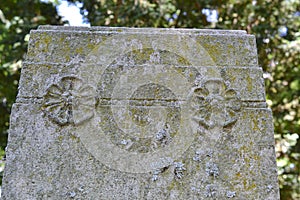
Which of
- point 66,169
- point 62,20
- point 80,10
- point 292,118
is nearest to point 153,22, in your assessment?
point 80,10

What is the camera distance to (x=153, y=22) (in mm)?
5660

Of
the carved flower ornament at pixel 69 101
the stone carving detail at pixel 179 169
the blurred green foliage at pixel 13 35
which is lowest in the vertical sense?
the stone carving detail at pixel 179 169

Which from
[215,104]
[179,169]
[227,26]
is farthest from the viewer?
[227,26]

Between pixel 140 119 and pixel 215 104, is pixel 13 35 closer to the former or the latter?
pixel 140 119

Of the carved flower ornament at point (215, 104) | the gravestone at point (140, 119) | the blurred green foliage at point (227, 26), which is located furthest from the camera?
the blurred green foliage at point (227, 26)

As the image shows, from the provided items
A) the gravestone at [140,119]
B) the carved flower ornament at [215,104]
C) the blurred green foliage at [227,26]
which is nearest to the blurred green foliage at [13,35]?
the blurred green foliage at [227,26]

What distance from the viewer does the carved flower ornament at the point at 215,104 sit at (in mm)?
2244

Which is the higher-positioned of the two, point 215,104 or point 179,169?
point 215,104

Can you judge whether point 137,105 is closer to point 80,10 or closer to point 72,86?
point 72,86

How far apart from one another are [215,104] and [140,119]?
42 centimetres

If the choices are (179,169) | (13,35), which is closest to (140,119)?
(179,169)

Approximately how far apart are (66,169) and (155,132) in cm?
50

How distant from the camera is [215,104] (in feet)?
7.49

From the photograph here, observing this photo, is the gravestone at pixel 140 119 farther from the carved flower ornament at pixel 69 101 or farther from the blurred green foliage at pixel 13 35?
the blurred green foliage at pixel 13 35
